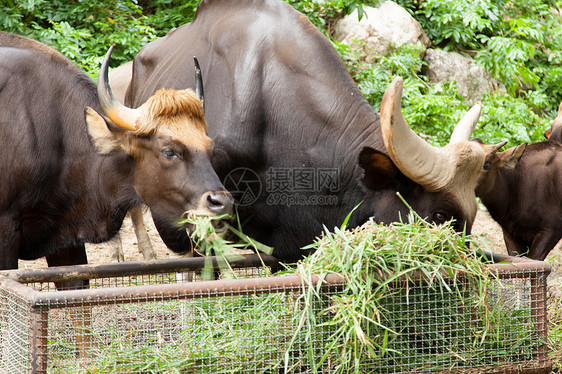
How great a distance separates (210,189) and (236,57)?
1369 mm

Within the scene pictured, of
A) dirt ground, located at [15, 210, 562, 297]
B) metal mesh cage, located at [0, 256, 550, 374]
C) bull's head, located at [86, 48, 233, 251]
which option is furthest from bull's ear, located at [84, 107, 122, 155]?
dirt ground, located at [15, 210, 562, 297]

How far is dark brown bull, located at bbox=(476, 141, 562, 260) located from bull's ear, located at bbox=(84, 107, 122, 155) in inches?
154

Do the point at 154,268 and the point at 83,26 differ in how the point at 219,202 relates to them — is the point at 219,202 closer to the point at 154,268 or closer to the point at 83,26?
the point at 154,268

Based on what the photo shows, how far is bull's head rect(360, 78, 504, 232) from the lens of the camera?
4.38 metres

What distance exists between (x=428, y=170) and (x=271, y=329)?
1.63m

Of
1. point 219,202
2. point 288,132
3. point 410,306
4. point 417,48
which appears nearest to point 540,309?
point 410,306

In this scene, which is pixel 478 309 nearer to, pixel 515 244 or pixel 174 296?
pixel 174 296

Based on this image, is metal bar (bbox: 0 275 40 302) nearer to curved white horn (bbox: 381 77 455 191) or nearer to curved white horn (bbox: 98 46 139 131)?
curved white horn (bbox: 98 46 139 131)

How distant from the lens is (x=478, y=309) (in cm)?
363

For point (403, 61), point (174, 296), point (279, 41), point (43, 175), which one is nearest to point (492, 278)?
point (174, 296)

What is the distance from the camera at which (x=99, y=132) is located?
461 cm

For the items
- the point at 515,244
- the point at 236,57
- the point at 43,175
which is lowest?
the point at 515,244

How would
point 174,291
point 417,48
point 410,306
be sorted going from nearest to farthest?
point 174,291 < point 410,306 < point 417,48

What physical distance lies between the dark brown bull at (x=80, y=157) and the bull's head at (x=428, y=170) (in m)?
1.05
